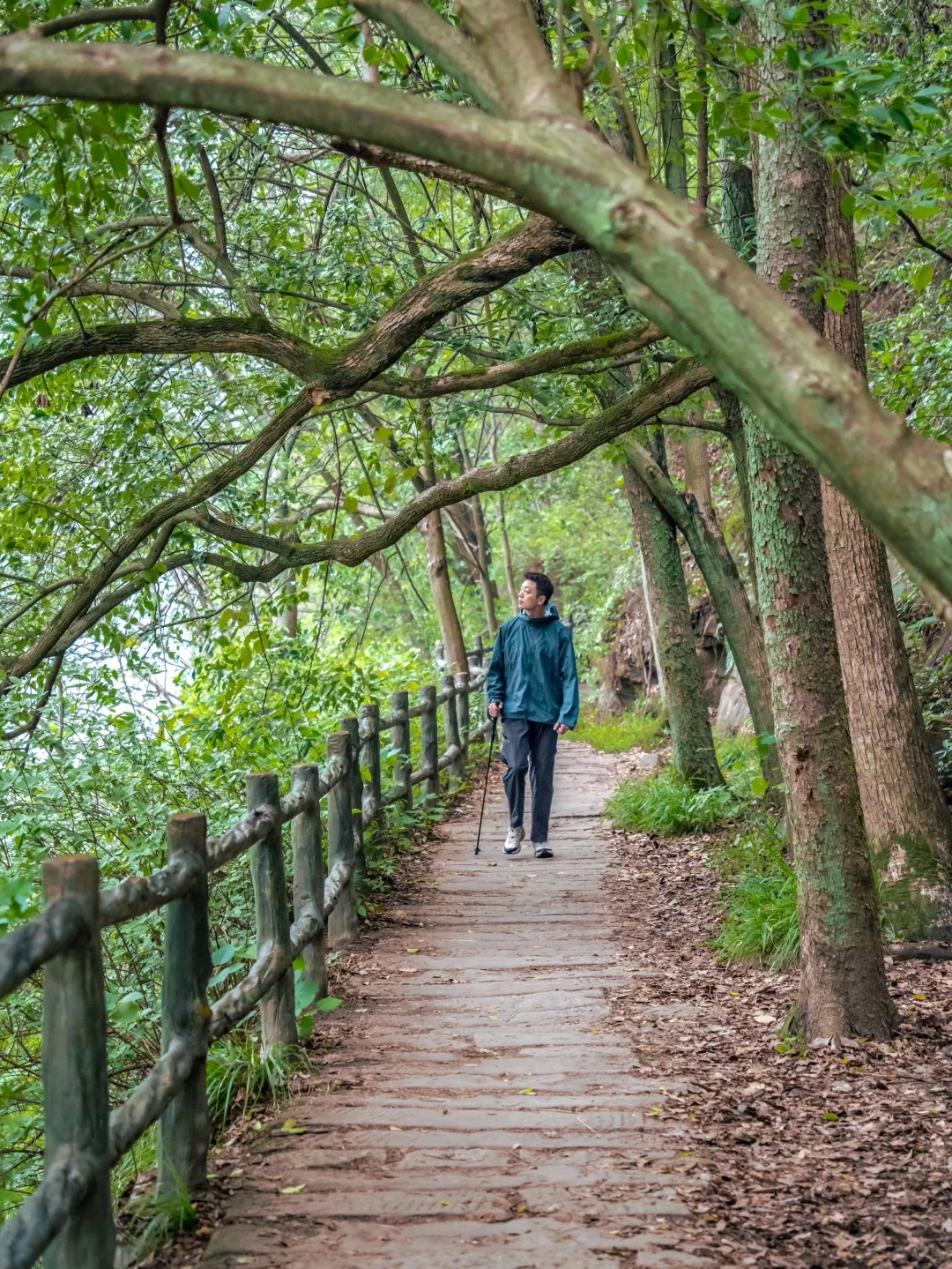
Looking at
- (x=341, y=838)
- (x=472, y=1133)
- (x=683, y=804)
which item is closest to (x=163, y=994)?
(x=472, y=1133)

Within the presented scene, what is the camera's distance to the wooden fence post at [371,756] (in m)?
Result: 9.04

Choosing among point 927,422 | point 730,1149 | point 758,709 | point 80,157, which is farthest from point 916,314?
point 730,1149

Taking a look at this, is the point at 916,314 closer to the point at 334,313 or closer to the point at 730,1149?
the point at 334,313

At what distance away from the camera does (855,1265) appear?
11.5ft

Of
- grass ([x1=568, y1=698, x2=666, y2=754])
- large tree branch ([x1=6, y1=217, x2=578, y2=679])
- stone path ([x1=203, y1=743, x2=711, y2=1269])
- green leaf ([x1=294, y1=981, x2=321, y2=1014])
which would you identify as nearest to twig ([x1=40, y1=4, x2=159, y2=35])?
large tree branch ([x1=6, y1=217, x2=578, y2=679])

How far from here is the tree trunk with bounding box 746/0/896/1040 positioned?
17.5ft

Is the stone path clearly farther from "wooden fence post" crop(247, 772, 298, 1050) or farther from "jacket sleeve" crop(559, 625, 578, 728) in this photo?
"jacket sleeve" crop(559, 625, 578, 728)

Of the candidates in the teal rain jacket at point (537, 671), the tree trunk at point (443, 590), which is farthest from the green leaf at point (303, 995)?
the tree trunk at point (443, 590)

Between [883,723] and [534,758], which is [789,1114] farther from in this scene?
[534,758]

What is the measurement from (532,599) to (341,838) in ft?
10.0

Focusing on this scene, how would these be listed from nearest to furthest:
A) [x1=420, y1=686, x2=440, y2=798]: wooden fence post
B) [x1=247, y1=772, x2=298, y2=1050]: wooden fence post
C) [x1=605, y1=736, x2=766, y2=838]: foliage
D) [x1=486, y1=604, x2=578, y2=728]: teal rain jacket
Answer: [x1=247, y1=772, x2=298, y2=1050]: wooden fence post < [x1=486, y1=604, x2=578, y2=728]: teal rain jacket < [x1=605, y1=736, x2=766, y2=838]: foliage < [x1=420, y1=686, x2=440, y2=798]: wooden fence post

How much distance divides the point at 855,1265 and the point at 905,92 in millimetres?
4745

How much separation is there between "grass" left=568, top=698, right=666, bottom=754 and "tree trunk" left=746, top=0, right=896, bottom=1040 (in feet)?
37.2

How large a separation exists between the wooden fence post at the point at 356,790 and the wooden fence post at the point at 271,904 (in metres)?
2.05
